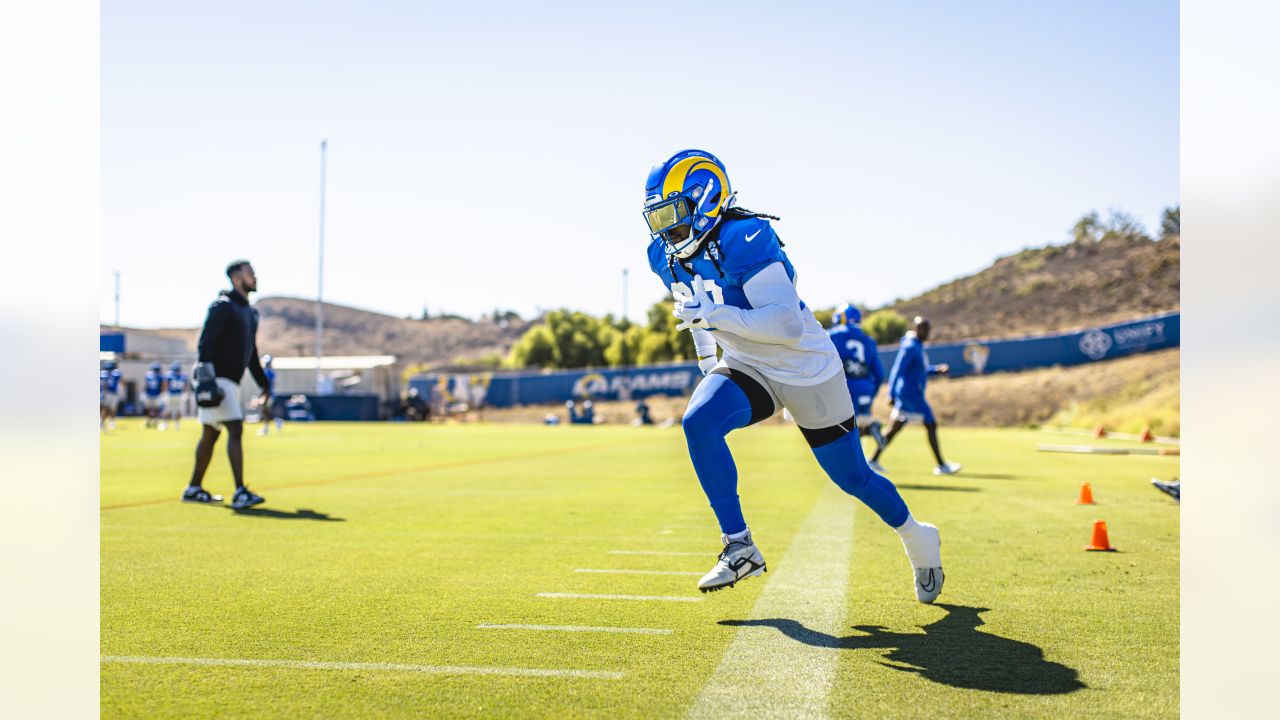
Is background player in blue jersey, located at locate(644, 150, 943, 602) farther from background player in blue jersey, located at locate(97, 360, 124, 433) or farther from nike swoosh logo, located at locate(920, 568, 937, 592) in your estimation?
background player in blue jersey, located at locate(97, 360, 124, 433)

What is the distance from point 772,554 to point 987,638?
249 centimetres

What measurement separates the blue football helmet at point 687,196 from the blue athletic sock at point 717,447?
77cm

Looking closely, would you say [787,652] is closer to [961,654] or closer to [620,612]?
[961,654]

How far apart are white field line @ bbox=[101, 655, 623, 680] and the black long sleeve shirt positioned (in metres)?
6.30

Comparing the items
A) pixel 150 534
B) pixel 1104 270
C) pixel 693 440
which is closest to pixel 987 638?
pixel 693 440

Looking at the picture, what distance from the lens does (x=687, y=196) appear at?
4992mm

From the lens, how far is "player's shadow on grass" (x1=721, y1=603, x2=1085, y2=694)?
12.0 ft

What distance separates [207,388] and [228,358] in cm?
42

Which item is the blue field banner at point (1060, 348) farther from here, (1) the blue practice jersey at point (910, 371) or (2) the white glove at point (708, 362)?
(2) the white glove at point (708, 362)

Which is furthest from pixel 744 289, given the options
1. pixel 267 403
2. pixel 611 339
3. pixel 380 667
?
pixel 611 339

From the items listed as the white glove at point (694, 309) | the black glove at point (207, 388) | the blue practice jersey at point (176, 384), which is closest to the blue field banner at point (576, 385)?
the blue practice jersey at point (176, 384)
